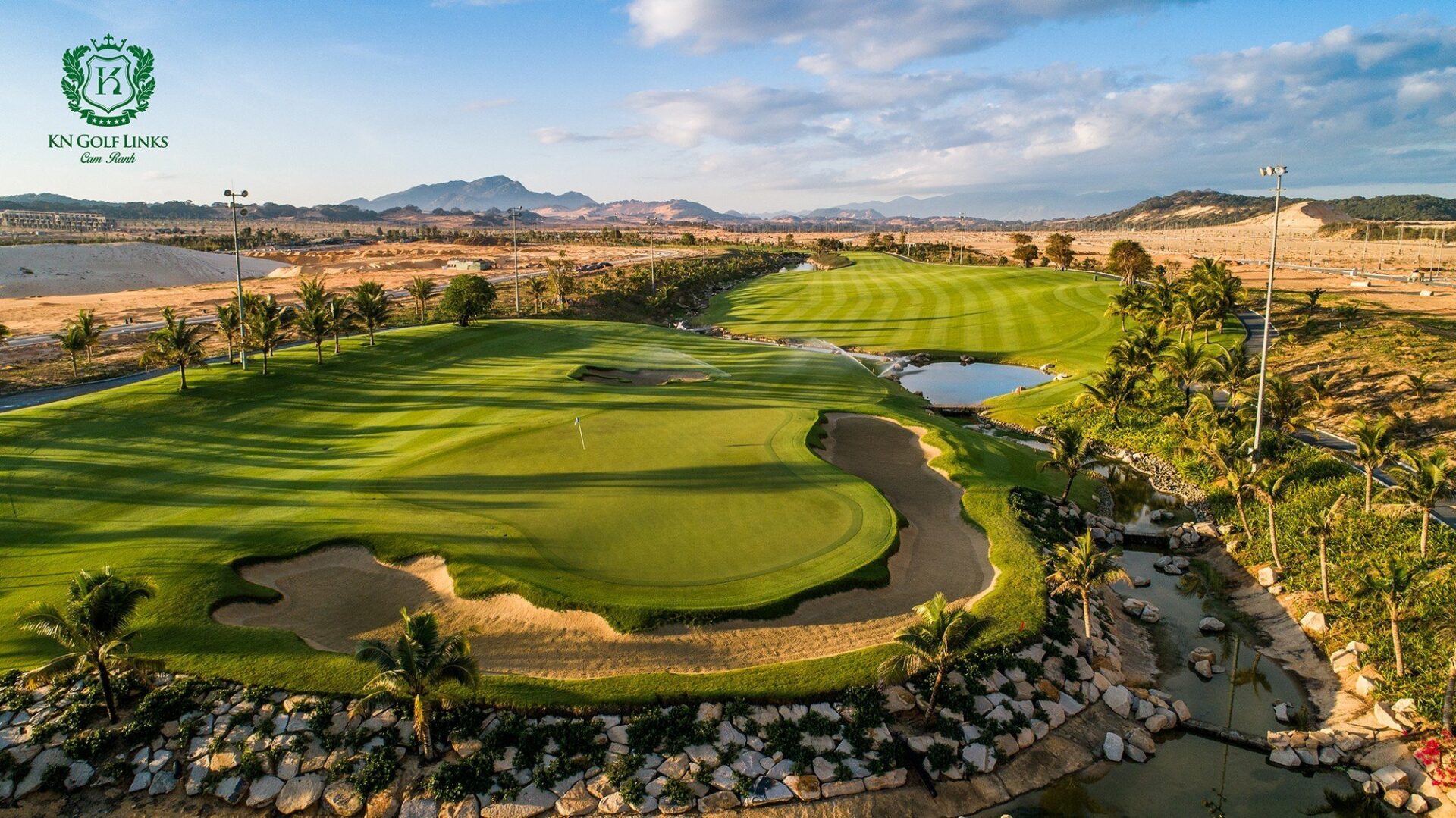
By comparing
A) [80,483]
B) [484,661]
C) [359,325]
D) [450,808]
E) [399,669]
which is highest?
[359,325]

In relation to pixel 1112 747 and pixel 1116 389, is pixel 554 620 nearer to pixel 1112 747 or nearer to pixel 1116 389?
pixel 1112 747

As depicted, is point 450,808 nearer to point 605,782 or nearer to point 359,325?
point 605,782

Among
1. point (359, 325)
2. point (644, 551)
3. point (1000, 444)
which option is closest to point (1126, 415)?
point (1000, 444)

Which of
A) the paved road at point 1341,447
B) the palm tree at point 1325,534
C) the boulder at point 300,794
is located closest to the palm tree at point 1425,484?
the palm tree at point 1325,534

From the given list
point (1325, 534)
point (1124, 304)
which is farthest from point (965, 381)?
point (1325, 534)

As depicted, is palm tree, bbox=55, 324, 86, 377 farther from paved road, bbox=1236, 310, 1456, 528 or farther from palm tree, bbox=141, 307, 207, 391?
paved road, bbox=1236, 310, 1456, 528
